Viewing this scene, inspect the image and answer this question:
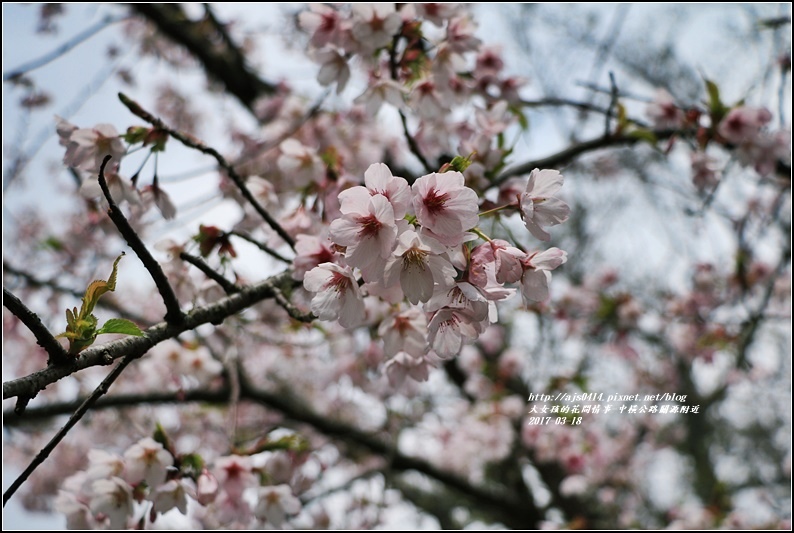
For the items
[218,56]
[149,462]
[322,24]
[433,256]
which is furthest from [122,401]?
[218,56]

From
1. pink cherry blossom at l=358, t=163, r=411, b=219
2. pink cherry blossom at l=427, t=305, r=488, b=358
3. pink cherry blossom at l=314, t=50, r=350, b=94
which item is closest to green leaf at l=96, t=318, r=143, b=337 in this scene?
pink cherry blossom at l=358, t=163, r=411, b=219

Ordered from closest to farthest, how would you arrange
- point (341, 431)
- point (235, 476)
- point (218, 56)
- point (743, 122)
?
point (235, 476), point (743, 122), point (341, 431), point (218, 56)

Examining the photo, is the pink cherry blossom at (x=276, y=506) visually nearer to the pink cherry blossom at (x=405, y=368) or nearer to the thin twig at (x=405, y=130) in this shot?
the pink cherry blossom at (x=405, y=368)

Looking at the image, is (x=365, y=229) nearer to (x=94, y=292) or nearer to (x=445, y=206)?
(x=445, y=206)

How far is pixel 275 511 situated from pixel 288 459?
34 cm

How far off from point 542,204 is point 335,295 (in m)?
0.48

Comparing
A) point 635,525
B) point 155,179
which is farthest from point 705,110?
point 635,525

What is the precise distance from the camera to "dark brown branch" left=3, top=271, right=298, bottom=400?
0.85 m

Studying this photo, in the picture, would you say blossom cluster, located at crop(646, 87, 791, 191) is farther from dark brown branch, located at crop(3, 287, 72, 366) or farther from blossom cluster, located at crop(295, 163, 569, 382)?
dark brown branch, located at crop(3, 287, 72, 366)

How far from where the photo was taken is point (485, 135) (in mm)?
1791

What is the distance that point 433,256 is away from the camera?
0.99m

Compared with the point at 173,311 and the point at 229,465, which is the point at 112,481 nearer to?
the point at 229,465

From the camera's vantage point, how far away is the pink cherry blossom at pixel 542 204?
111cm

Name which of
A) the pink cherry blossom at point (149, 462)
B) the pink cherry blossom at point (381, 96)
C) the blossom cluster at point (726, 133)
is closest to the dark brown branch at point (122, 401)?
the pink cherry blossom at point (149, 462)
